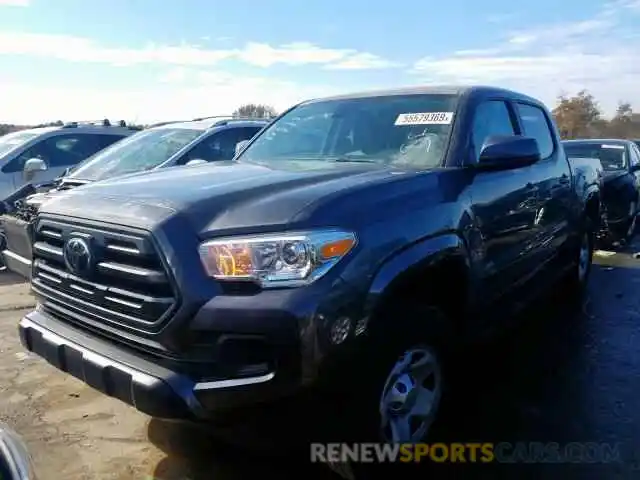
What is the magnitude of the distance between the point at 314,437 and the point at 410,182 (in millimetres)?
1245

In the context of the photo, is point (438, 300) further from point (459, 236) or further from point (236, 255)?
point (236, 255)

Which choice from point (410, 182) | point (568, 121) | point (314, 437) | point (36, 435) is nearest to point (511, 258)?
point (410, 182)

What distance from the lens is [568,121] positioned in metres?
42.4

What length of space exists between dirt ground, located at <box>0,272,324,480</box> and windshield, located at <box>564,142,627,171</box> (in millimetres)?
8187

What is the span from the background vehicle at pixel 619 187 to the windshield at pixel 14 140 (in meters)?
8.01

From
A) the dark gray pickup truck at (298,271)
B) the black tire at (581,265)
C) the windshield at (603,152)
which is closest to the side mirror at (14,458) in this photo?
the dark gray pickup truck at (298,271)

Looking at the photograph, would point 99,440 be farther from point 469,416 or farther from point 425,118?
point 425,118

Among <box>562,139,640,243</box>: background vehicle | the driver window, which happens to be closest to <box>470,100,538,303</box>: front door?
<box>562,139,640,243</box>: background vehicle

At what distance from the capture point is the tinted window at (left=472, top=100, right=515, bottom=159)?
3.50 meters

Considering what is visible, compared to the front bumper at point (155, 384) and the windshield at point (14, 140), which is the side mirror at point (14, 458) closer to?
the front bumper at point (155, 384)

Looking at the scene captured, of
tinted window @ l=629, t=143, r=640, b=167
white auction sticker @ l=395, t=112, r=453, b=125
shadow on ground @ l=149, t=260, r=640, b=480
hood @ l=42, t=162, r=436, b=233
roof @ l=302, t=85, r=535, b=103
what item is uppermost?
roof @ l=302, t=85, r=535, b=103

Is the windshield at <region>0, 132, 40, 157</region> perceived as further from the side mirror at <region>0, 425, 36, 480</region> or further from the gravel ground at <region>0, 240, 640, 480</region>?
the side mirror at <region>0, 425, 36, 480</region>

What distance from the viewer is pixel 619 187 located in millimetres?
8523

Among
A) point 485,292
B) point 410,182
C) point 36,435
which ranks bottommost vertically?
point 36,435
